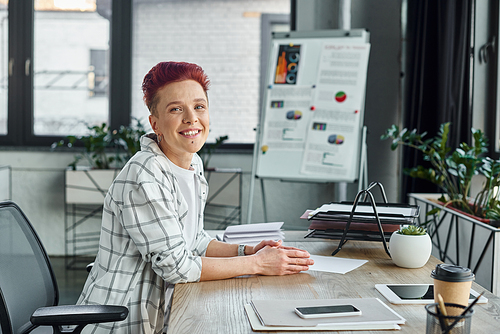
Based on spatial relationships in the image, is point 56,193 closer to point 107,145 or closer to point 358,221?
point 107,145

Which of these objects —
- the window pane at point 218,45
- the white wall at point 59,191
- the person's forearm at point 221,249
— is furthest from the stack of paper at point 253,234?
the window pane at point 218,45

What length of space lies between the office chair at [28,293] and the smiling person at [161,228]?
12 centimetres

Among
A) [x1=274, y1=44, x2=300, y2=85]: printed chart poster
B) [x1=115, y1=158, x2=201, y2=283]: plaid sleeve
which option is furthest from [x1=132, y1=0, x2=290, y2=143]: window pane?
[x1=115, y1=158, x2=201, y2=283]: plaid sleeve

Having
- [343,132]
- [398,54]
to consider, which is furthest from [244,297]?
[398,54]

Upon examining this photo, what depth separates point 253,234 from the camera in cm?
153

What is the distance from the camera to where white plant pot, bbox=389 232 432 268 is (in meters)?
1.21

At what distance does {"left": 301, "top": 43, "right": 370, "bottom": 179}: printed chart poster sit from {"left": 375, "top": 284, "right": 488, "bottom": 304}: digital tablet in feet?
6.11

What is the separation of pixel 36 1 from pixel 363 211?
357 cm

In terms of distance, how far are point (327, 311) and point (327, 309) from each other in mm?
11

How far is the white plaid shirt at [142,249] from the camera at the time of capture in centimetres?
115

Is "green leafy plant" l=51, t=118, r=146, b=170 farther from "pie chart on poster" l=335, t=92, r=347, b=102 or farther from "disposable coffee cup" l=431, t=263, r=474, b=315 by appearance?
"disposable coffee cup" l=431, t=263, r=474, b=315

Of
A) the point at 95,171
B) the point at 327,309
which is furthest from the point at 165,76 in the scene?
the point at 95,171

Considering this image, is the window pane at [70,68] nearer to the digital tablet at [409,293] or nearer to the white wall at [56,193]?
the white wall at [56,193]

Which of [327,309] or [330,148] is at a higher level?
[330,148]
